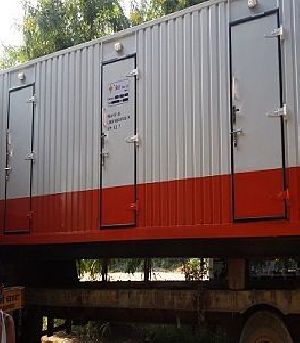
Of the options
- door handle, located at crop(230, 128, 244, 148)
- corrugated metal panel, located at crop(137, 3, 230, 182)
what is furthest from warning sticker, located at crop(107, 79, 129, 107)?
door handle, located at crop(230, 128, 244, 148)

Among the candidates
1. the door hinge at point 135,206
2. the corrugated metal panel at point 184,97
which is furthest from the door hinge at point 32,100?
the door hinge at point 135,206

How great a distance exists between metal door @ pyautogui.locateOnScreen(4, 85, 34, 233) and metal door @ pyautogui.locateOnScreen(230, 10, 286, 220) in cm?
312

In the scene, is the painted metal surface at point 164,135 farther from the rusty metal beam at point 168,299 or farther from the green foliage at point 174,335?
the green foliage at point 174,335

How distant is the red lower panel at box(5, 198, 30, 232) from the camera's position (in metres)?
7.15

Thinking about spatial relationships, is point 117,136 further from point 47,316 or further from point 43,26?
point 43,26

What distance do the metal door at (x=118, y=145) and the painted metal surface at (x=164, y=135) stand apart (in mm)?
46

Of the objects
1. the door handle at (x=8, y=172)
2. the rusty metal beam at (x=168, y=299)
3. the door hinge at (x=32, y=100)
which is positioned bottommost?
the rusty metal beam at (x=168, y=299)

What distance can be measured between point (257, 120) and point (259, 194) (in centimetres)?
72

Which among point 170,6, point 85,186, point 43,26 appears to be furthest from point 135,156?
point 43,26

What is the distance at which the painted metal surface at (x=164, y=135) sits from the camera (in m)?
5.16

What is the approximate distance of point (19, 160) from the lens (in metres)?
7.38

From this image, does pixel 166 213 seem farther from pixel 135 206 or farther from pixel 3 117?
pixel 3 117

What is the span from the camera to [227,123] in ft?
17.8

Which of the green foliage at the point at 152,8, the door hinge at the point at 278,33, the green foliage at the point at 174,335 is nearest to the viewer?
the door hinge at the point at 278,33
